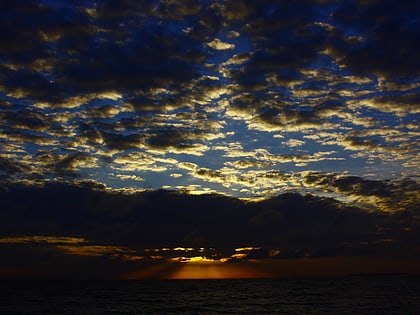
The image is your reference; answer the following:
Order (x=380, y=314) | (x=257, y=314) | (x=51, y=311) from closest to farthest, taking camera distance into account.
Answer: (x=380, y=314), (x=257, y=314), (x=51, y=311)

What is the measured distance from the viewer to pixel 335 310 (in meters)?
67.6

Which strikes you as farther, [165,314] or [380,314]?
[165,314]

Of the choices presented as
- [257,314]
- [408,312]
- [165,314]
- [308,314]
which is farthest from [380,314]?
[165,314]

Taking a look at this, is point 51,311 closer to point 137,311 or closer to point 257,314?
point 137,311

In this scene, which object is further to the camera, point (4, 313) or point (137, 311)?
point (137, 311)

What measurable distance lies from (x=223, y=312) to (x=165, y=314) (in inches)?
374

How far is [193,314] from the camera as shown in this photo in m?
67.0

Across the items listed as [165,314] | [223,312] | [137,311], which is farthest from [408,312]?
[137,311]

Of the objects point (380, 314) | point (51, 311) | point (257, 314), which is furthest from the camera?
point (51, 311)

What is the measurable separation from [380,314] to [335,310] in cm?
819

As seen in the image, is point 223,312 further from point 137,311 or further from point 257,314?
point 137,311

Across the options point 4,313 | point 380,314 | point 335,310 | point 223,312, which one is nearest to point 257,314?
point 223,312

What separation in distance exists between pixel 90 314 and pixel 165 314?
1173cm

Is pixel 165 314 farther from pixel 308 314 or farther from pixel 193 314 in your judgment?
pixel 308 314
